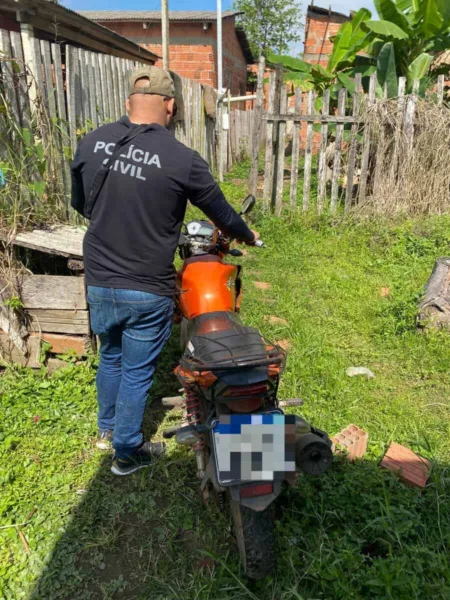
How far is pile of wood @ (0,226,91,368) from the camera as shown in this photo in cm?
342

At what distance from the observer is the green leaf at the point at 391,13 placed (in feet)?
26.9

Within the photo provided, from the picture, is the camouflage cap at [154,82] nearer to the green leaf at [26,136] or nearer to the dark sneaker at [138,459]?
the green leaf at [26,136]

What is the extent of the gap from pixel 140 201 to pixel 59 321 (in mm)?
1674

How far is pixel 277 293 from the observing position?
16.7 feet

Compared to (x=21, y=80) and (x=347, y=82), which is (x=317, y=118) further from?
(x=21, y=80)

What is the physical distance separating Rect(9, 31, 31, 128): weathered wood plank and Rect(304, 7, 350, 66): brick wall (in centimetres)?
1471

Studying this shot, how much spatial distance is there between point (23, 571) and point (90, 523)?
357 millimetres

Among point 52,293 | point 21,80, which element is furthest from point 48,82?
point 52,293

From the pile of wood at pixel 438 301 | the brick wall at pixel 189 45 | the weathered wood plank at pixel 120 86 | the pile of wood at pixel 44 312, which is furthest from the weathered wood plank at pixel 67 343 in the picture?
the brick wall at pixel 189 45

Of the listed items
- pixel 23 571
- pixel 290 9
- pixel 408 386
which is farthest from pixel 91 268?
pixel 290 9

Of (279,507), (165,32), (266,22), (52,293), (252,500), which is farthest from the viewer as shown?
(266,22)

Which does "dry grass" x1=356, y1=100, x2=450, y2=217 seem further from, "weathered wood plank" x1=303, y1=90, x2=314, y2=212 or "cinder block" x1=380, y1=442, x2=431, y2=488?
"cinder block" x1=380, y1=442, x2=431, y2=488

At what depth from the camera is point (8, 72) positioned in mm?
3496

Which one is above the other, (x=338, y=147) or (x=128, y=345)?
(x=338, y=147)
